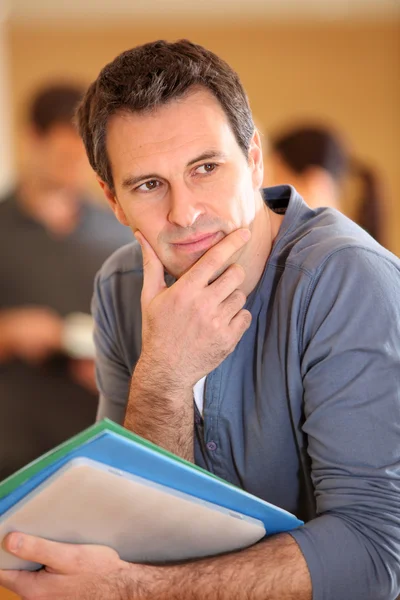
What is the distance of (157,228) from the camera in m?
1.33

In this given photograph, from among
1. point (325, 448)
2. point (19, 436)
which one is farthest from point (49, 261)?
point (325, 448)

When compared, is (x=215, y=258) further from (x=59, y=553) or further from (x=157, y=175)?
(x=59, y=553)

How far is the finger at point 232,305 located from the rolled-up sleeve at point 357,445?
0.17 meters

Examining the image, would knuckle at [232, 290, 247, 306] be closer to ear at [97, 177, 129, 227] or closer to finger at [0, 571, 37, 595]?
ear at [97, 177, 129, 227]

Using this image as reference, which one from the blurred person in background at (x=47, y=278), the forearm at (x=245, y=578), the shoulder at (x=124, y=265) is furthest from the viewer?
the blurred person in background at (x=47, y=278)

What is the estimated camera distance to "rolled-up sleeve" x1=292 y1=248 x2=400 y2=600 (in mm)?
1071

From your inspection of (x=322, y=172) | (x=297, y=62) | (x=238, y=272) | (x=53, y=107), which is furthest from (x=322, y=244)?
(x=297, y=62)

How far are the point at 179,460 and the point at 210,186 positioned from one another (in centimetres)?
50

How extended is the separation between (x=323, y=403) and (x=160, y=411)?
0.90ft

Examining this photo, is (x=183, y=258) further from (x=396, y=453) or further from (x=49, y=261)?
(x=49, y=261)

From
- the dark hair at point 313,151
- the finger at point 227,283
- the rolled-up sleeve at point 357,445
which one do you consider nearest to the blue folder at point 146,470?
the rolled-up sleeve at point 357,445

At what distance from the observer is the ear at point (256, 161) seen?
1385 mm

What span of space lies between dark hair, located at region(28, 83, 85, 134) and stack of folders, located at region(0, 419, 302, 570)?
6.36ft

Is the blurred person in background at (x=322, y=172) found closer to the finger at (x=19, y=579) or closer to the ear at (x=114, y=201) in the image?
the ear at (x=114, y=201)
